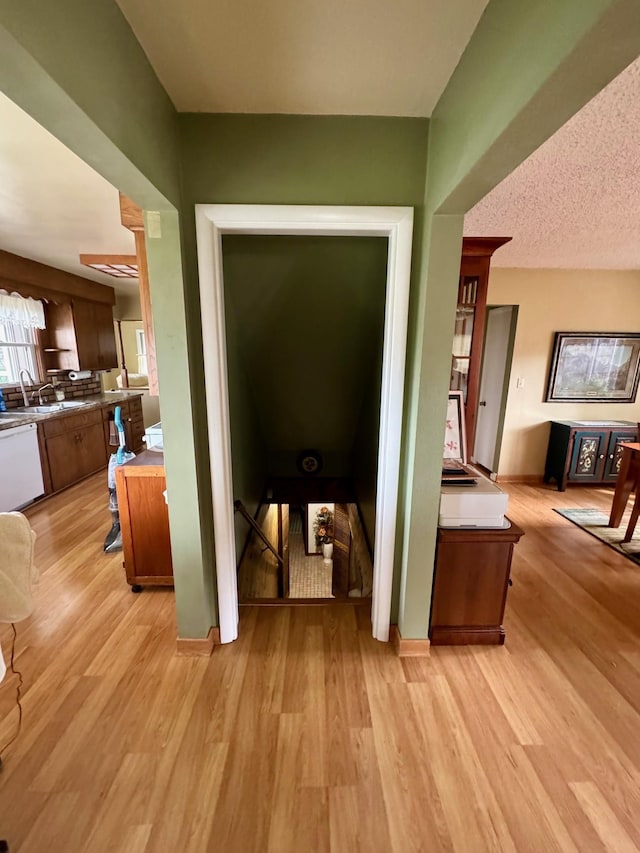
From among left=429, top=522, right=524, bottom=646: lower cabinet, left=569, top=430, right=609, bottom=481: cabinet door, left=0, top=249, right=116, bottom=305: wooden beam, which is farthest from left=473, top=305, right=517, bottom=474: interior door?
left=0, top=249, right=116, bottom=305: wooden beam

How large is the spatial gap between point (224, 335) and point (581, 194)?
2063mm

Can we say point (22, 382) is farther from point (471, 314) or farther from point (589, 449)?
point (589, 449)

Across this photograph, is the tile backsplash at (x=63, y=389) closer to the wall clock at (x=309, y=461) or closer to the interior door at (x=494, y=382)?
the wall clock at (x=309, y=461)

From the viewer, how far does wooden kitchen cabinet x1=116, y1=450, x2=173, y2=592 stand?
212 cm

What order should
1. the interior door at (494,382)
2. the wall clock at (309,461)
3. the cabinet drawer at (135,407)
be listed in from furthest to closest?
the cabinet drawer at (135,407) → the interior door at (494,382) → the wall clock at (309,461)

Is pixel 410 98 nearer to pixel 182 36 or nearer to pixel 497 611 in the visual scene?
pixel 182 36

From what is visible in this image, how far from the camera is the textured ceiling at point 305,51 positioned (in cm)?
91

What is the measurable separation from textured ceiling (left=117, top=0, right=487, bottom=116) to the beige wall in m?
2.95

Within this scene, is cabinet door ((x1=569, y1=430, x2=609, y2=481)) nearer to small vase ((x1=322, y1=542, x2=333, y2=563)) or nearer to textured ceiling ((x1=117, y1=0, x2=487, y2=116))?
small vase ((x1=322, y1=542, x2=333, y2=563))

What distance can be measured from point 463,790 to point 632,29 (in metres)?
2.01

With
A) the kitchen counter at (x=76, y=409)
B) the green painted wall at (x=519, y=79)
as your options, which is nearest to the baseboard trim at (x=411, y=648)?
the green painted wall at (x=519, y=79)

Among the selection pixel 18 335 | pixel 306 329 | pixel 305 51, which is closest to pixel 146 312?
pixel 306 329

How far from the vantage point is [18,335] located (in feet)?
13.3

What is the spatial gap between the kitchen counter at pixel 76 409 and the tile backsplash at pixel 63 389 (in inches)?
2.7
